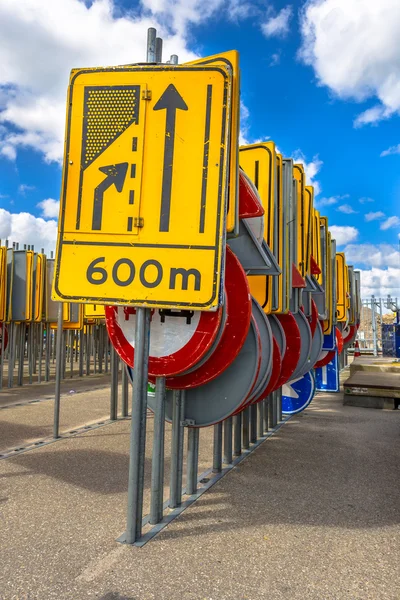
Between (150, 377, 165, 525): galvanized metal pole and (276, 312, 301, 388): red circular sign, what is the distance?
2479mm

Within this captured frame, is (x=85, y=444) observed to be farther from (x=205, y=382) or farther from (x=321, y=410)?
(x=321, y=410)

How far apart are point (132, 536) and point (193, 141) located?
258 centimetres

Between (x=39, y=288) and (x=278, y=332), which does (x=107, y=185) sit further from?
(x=39, y=288)

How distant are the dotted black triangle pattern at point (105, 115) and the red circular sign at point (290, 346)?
10.2ft

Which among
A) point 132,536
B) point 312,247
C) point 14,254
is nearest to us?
point 132,536

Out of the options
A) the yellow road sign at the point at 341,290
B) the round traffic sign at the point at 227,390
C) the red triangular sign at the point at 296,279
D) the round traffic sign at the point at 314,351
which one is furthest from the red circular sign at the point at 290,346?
the yellow road sign at the point at 341,290

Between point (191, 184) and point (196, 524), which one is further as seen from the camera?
point (196, 524)

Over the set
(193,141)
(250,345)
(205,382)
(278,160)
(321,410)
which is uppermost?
(278,160)

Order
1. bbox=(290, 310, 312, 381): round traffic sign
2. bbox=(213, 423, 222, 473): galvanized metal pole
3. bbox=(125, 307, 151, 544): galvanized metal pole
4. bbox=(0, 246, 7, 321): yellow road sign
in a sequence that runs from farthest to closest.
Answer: bbox=(0, 246, 7, 321): yellow road sign
bbox=(290, 310, 312, 381): round traffic sign
bbox=(213, 423, 222, 473): galvanized metal pole
bbox=(125, 307, 151, 544): galvanized metal pole

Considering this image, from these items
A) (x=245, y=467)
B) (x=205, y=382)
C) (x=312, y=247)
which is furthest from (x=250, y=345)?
(x=312, y=247)

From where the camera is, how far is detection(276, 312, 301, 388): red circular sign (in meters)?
5.52

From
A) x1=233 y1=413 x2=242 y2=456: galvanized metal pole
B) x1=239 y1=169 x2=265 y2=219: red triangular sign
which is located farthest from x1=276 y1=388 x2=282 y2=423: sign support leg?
x1=239 y1=169 x2=265 y2=219: red triangular sign

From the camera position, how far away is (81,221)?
10.6 ft

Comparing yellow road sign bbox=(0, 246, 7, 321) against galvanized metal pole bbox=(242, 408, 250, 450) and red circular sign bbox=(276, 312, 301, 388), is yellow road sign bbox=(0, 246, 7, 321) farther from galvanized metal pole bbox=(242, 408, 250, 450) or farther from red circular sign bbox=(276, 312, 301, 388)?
red circular sign bbox=(276, 312, 301, 388)
